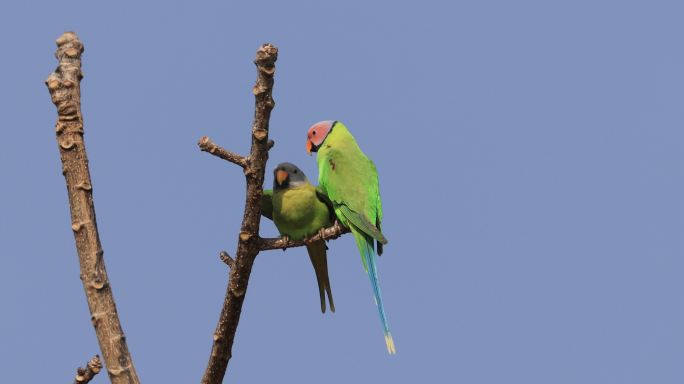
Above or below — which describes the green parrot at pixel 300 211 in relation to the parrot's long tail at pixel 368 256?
above

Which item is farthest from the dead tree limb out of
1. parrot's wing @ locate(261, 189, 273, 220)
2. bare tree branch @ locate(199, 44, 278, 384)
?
parrot's wing @ locate(261, 189, 273, 220)

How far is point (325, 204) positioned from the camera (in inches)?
Answer: 175

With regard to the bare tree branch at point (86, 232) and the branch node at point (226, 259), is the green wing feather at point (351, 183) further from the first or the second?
the bare tree branch at point (86, 232)

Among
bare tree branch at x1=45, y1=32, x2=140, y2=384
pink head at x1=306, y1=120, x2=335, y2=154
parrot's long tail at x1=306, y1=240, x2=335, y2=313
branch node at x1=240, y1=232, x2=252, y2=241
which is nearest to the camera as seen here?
bare tree branch at x1=45, y1=32, x2=140, y2=384

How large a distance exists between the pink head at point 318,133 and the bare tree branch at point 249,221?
5.07 ft

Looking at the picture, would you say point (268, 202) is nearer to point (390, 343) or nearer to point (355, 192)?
point (355, 192)

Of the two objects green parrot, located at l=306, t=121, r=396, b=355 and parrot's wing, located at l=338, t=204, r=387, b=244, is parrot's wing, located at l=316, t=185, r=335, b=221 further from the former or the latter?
parrot's wing, located at l=338, t=204, r=387, b=244

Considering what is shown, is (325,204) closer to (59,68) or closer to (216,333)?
(216,333)

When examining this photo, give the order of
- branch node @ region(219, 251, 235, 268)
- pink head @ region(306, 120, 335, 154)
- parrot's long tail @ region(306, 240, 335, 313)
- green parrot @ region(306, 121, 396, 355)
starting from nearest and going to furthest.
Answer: branch node @ region(219, 251, 235, 268) < green parrot @ region(306, 121, 396, 355) < parrot's long tail @ region(306, 240, 335, 313) < pink head @ region(306, 120, 335, 154)

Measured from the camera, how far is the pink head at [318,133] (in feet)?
16.4

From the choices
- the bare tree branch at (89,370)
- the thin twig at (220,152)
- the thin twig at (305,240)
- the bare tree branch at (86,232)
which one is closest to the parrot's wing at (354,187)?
the thin twig at (305,240)

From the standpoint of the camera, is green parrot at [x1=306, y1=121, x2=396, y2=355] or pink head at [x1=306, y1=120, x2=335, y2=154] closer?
green parrot at [x1=306, y1=121, x2=396, y2=355]

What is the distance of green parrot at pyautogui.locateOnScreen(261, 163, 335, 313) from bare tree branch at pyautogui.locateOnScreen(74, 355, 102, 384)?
3.91ft

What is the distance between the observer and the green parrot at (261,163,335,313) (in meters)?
4.23
